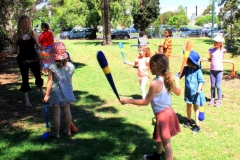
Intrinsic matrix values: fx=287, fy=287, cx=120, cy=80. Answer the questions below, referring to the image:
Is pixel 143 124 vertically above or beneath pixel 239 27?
beneath

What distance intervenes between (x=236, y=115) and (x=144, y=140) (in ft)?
7.92

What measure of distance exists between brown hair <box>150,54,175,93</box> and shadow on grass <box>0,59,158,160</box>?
1.24 metres

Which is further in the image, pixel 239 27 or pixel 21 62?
pixel 239 27

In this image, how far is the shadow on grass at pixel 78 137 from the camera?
4.04 m

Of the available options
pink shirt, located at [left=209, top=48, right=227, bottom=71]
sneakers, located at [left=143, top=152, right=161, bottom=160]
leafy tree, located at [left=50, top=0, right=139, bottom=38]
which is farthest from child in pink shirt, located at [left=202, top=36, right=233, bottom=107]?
leafy tree, located at [left=50, top=0, right=139, bottom=38]

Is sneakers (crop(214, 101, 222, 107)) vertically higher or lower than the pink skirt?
lower

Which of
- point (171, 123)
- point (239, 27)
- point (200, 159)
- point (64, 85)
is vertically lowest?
point (200, 159)

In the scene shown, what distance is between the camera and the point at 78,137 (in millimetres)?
4617

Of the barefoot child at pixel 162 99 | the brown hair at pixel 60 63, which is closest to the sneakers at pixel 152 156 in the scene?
the barefoot child at pixel 162 99

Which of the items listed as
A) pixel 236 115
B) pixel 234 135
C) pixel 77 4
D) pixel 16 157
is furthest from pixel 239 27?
pixel 77 4

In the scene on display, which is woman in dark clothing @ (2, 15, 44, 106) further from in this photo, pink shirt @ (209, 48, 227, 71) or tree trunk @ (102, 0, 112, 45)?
tree trunk @ (102, 0, 112, 45)

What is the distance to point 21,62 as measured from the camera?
19.1 feet

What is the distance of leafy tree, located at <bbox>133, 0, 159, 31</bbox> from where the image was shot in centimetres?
4206

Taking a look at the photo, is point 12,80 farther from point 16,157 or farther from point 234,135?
point 234,135
